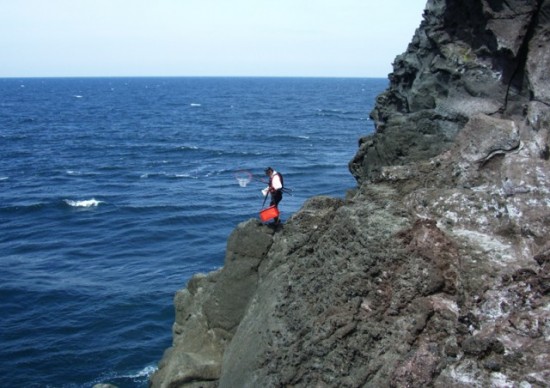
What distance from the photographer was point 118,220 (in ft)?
175

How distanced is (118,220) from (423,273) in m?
45.4

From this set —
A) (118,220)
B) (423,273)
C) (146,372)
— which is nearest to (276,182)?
(423,273)

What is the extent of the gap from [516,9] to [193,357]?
13.7m

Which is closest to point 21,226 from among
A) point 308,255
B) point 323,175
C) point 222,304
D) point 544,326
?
point 323,175

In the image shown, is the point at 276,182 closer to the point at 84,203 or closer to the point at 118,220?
the point at 118,220

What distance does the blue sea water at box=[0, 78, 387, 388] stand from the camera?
100 ft

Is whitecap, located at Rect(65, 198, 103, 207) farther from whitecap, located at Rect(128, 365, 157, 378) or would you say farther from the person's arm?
the person's arm

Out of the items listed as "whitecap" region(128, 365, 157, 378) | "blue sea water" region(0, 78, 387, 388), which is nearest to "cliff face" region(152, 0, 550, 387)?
"whitecap" region(128, 365, 157, 378)

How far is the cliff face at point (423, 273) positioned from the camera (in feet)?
32.0

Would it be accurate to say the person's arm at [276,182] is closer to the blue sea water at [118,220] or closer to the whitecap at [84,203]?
the blue sea water at [118,220]

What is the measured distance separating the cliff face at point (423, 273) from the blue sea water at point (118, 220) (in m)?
14.3

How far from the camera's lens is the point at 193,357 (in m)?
16.0

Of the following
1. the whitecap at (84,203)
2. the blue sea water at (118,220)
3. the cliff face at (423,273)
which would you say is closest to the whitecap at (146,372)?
the blue sea water at (118,220)

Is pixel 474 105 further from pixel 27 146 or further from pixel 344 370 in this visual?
pixel 27 146
